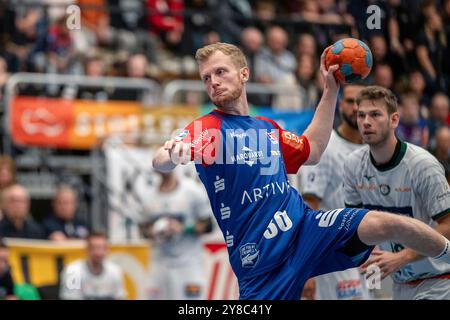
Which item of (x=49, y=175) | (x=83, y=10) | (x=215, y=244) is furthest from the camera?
(x=83, y=10)

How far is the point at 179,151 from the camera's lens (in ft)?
23.9

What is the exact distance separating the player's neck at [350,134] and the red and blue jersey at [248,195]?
2.59 m

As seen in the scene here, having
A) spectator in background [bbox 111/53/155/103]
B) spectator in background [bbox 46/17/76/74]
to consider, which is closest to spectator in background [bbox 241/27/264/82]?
spectator in background [bbox 111/53/155/103]

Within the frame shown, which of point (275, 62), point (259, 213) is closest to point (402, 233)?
point (259, 213)

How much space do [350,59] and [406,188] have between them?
1264mm

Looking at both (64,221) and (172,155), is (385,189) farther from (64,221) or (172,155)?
(64,221)

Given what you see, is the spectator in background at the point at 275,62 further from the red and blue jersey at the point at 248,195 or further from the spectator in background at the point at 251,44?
the red and blue jersey at the point at 248,195

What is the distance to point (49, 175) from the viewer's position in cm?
1712

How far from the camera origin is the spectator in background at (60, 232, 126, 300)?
46.7 feet

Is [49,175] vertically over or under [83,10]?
under

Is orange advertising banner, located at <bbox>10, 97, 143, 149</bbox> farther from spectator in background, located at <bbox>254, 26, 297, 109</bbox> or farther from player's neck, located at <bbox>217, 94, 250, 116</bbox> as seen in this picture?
player's neck, located at <bbox>217, 94, 250, 116</bbox>
